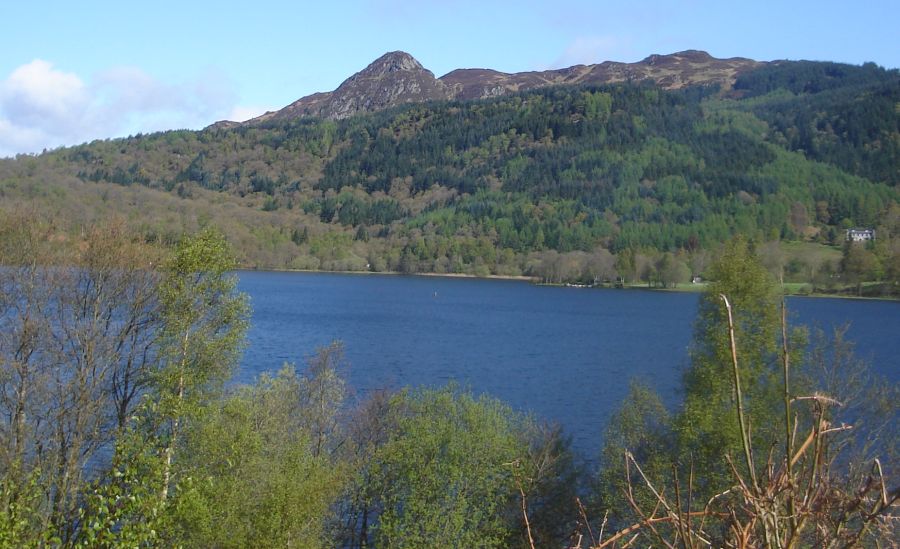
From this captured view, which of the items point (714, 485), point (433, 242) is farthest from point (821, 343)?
point (433, 242)

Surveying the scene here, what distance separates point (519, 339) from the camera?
203 feet

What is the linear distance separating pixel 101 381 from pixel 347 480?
21.9 ft

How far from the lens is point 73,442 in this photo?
1609 cm

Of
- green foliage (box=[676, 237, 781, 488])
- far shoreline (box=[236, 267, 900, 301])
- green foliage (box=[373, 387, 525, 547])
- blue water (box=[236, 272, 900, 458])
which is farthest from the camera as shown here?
far shoreline (box=[236, 267, 900, 301])

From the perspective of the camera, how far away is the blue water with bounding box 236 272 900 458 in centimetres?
3962

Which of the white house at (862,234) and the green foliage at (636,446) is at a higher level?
the white house at (862,234)

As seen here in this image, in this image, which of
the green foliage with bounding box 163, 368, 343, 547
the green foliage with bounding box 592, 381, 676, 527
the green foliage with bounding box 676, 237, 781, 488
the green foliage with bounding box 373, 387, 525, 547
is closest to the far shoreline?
the green foliage with bounding box 676, 237, 781, 488

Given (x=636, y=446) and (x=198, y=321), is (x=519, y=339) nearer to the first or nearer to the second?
(x=636, y=446)

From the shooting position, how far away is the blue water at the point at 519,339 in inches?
1560

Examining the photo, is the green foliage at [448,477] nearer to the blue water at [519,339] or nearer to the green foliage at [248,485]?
the green foliage at [248,485]

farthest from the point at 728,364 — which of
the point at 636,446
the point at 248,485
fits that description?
the point at 248,485

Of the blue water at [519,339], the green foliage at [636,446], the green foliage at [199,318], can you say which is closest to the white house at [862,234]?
the blue water at [519,339]

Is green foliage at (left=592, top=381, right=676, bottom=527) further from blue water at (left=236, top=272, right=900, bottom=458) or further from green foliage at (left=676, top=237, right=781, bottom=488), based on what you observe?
blue water at (left=236, top=272, right=900, bottom=458)

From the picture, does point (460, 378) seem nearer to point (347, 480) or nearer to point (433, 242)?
point (347, 480)
